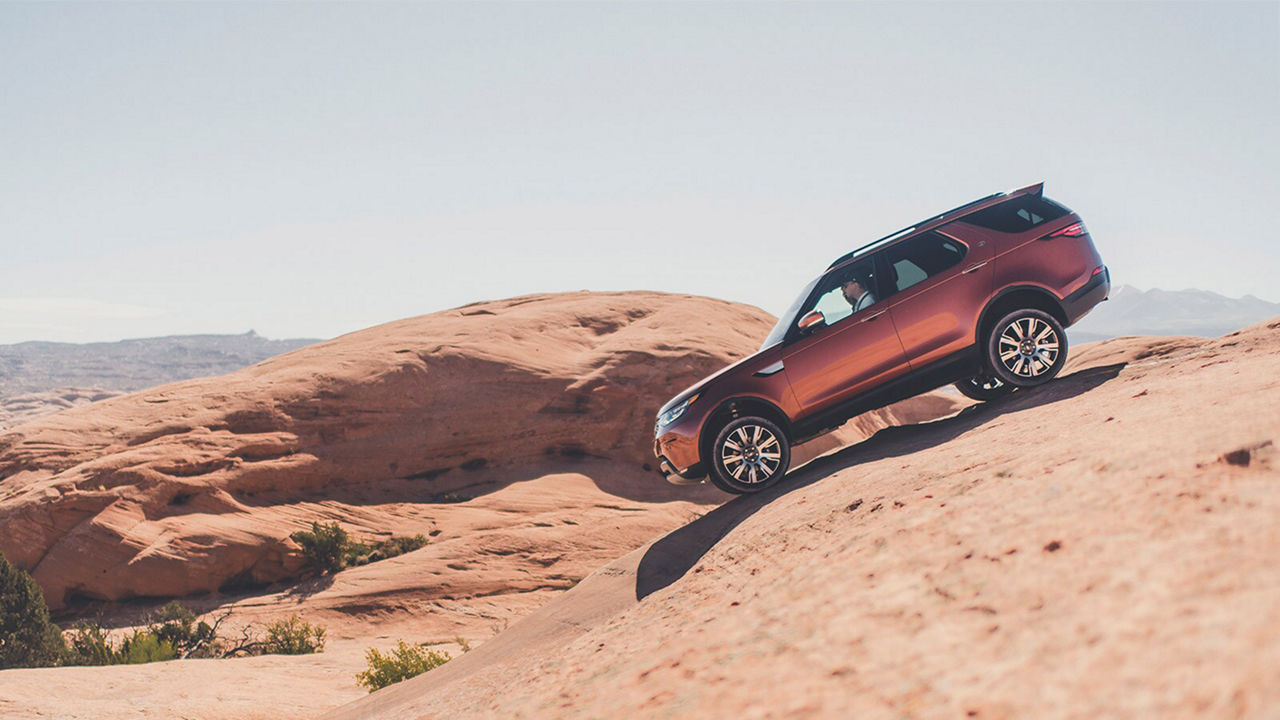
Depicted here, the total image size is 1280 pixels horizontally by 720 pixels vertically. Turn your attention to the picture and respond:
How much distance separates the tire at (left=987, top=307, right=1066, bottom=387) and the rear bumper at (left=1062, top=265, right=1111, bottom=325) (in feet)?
0.61

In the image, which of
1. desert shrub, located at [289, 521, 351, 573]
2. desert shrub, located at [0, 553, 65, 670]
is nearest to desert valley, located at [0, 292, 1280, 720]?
desert shrub, located at [289, 521, 351, 573]

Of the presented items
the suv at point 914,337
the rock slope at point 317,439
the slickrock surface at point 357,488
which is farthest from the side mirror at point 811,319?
the rock slope at point 317,439

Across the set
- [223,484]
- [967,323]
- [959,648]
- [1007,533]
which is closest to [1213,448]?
[1007,533]

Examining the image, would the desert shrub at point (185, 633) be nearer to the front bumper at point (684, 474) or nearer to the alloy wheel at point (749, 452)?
the front bumper at point (684, 474)

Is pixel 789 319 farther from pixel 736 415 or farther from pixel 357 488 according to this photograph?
pixel 357 488

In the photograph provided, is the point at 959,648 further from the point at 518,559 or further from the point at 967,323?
the point at 518,559

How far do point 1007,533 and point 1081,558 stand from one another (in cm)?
46

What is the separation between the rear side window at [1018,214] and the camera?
801cm

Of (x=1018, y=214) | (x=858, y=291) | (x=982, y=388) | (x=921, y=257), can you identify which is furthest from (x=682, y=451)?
(x=1018, y=214)

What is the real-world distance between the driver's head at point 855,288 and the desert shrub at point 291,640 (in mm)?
9637

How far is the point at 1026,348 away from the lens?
796cm

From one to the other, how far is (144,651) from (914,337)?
1125cm

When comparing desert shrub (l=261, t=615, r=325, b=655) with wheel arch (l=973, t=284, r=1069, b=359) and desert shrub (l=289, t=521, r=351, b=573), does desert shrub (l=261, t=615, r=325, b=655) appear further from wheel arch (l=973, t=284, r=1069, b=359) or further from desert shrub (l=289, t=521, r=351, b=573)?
wheel arch (l=973, t=284, r=1069, b=359)

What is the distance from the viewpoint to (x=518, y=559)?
51.7ft
